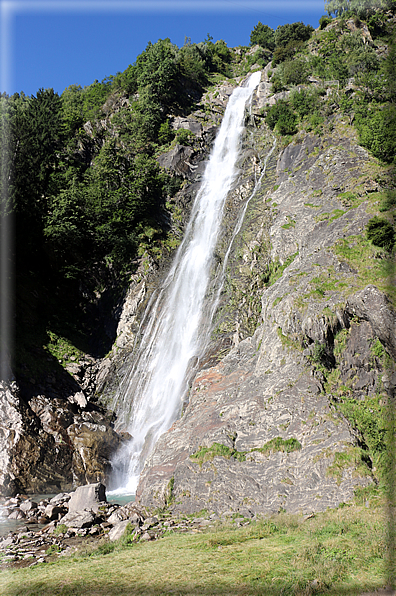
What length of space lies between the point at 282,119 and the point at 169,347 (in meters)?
25.1

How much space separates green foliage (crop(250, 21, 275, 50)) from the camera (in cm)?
7189

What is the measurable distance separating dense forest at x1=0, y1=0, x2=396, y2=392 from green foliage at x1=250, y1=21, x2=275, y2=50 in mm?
22525

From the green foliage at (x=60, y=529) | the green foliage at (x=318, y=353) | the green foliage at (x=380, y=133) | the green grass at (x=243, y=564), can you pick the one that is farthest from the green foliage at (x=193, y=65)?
the green grass at (x=243, y=564)

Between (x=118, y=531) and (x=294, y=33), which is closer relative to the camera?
(x=118, y=531)

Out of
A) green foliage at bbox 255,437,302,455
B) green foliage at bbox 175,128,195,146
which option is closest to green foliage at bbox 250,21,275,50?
green foliage at bbox 175,128,195,146

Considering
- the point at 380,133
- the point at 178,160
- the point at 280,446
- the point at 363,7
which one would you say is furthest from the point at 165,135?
the point at 280,446

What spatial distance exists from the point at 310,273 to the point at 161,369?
466 inches

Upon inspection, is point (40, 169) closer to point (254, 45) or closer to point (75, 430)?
point (75, 430)

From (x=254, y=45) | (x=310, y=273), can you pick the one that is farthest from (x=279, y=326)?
(x=254, y=45)

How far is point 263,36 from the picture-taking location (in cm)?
7325

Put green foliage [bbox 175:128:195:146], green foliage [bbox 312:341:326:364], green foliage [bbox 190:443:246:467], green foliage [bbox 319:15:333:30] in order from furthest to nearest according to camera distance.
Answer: green foliage [bbox 319:15:333:30], green foliage [bbox 175:128:195:146], green foliage [bbox 312:341:326:364], green foliage [bbox 190:443:246:467]

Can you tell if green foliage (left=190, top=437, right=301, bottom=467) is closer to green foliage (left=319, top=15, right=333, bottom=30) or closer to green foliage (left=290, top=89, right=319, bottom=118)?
green foliage (left=290, top=89, right=319, bottom=118)

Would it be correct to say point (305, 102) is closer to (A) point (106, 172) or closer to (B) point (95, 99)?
(A) point (106, 172)

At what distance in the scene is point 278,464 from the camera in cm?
1452
